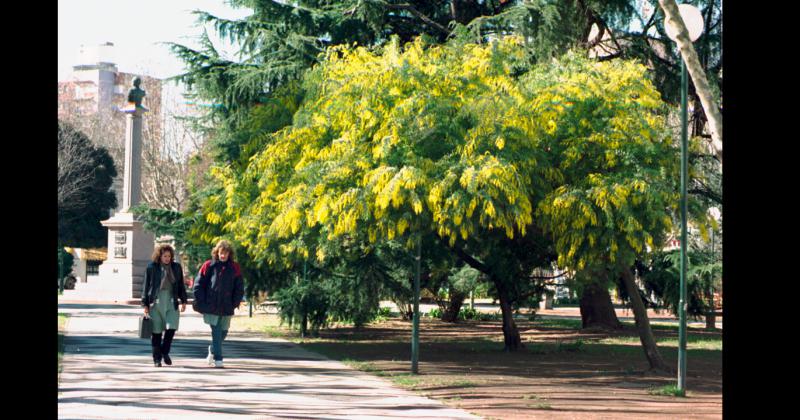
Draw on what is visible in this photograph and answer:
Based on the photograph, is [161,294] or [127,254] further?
[127,254]

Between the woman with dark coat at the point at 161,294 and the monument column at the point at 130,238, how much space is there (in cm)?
2787

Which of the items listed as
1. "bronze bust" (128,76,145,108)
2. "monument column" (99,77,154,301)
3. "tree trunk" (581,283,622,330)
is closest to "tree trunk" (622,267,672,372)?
"tree trunk" (581,283,622,330)

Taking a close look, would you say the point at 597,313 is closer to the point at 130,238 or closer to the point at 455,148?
the point at 455,148

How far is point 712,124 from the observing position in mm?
8109

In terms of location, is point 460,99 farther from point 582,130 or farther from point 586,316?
point 586,316

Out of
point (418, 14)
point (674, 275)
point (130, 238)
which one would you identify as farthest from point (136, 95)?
point (674, 275)

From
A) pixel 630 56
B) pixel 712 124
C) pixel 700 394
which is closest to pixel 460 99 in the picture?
pixel 700 394

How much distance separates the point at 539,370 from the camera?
662 inches

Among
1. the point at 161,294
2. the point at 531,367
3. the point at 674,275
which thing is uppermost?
the point at 674,275

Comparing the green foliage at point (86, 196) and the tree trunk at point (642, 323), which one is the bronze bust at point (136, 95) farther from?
the tree trunk at point (642, 323)

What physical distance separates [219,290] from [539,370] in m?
5.42

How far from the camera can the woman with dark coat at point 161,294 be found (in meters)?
14.5
